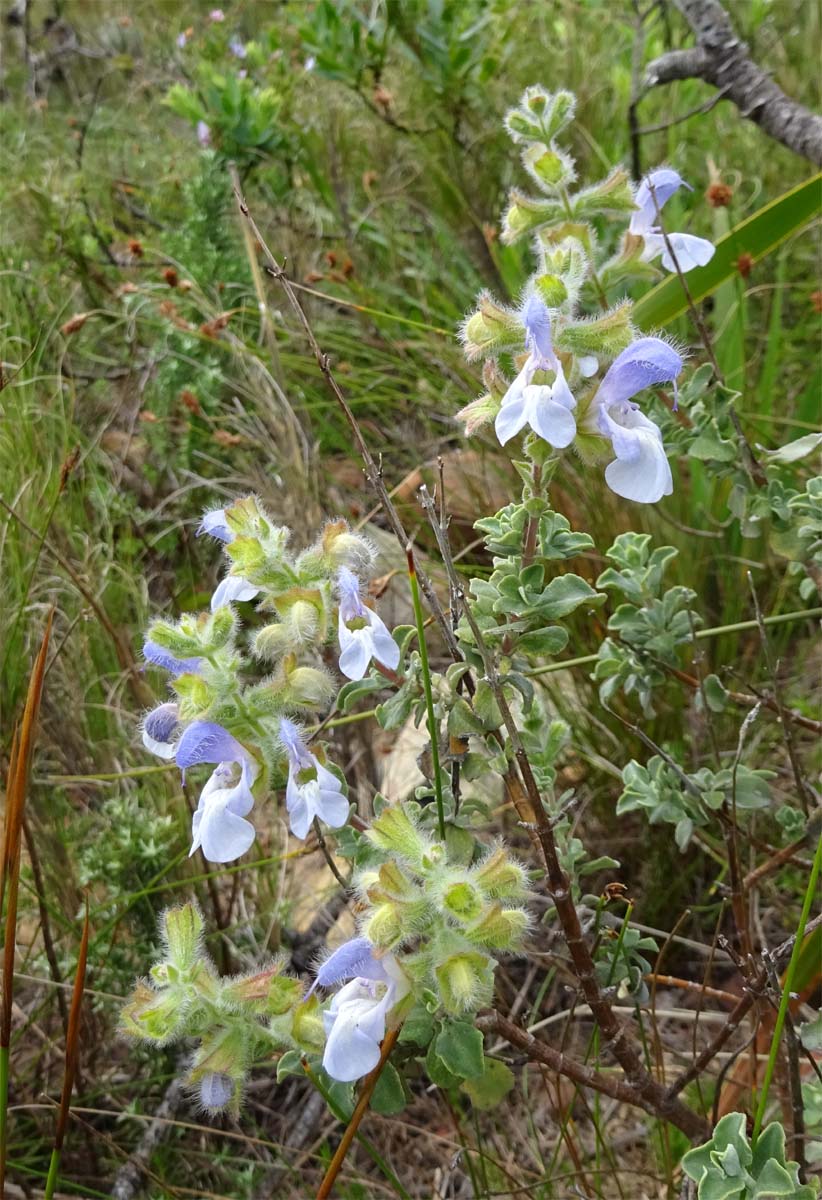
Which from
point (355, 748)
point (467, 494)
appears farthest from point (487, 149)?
point (355, 748)

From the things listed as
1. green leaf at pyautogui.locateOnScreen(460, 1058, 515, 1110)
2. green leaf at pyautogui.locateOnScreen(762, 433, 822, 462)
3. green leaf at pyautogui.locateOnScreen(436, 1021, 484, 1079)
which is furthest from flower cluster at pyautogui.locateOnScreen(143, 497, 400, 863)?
green leaf at pyautogui.locateOnScreen(762, 433, 822, 462)

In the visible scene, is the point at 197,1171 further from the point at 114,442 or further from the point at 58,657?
the point at 114,442

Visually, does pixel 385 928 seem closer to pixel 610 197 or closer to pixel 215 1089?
pixel 215 1089

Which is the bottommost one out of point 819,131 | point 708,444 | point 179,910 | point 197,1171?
point 197,1171

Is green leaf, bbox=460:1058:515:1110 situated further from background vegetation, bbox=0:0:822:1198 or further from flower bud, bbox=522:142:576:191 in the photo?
flower bud, bbox=522:142:576:191

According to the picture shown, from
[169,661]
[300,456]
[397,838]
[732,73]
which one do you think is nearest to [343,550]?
[169,661]

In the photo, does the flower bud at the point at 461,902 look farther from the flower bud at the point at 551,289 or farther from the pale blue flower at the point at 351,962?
the flower bud at the point at 551,289
